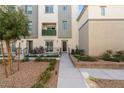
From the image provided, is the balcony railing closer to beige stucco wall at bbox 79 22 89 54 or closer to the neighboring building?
beige stucco wall at bbox 79 22 89 54

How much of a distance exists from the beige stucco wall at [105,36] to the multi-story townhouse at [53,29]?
12.8 m

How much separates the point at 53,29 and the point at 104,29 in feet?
45.8

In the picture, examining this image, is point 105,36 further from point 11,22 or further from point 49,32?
point 49,32

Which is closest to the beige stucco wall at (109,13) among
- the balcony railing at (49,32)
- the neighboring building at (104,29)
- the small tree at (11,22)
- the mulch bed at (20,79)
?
the neighboring building at (104,29)

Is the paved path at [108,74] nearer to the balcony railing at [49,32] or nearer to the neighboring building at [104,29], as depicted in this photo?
the neighboring building at [104,29]

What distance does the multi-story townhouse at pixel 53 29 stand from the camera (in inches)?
1304

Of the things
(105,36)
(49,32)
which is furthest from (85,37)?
(49,32)

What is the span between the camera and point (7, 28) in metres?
10.9

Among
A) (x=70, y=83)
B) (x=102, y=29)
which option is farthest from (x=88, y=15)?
(x=70, y=83)

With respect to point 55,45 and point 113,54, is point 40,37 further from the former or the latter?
point 113,54

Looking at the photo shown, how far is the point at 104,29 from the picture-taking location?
20781 mm

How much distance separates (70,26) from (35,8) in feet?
19.3

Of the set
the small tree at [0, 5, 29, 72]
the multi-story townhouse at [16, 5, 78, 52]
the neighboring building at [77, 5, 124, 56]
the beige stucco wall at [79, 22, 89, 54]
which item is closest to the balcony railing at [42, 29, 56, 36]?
the multi-story townhouse at [16, 5, 78, 52]

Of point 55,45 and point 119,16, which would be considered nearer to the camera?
point 119,16
